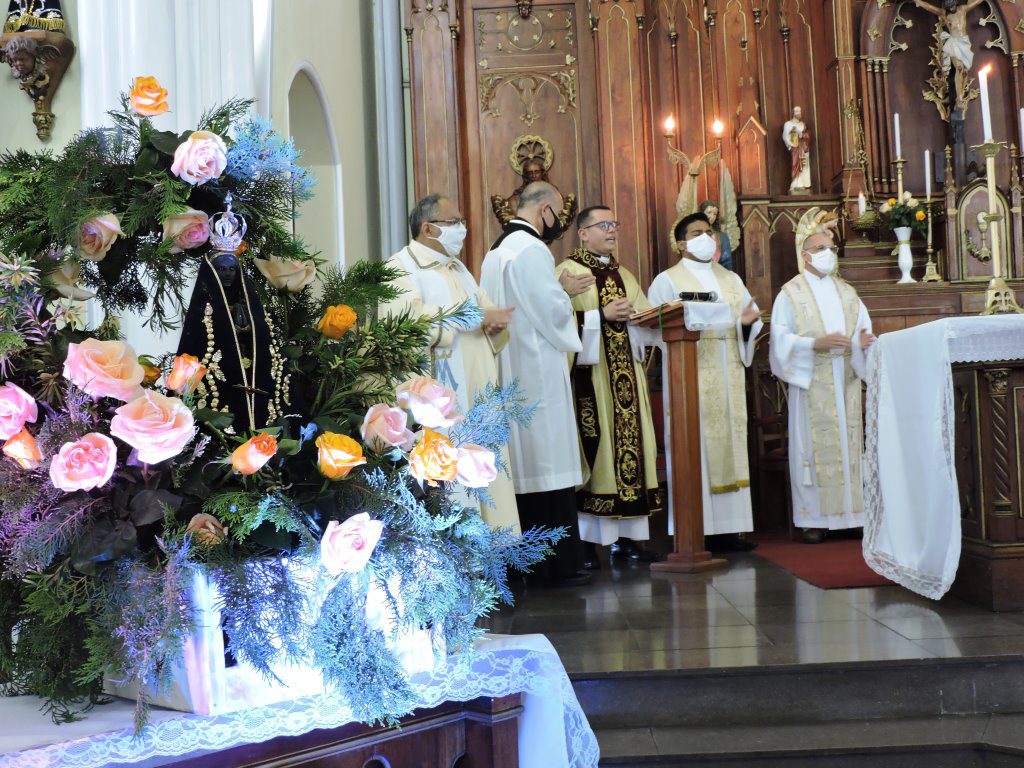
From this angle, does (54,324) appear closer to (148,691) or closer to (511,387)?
(148,691)

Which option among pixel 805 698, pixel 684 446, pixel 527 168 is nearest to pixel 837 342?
pixel 684 446

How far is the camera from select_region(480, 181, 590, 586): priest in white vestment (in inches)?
216

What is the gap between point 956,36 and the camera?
8.66 m

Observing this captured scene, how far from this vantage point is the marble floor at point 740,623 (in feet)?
12.4

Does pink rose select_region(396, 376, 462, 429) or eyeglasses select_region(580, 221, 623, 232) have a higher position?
eyeglasses select_region(580, 221, 623, 232)

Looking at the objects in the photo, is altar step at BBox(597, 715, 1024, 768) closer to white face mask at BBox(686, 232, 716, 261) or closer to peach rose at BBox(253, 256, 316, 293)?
peach rose at BBox(253, 256, 316, 293)

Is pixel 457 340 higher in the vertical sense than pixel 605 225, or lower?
lower

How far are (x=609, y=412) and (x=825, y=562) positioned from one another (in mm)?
1417

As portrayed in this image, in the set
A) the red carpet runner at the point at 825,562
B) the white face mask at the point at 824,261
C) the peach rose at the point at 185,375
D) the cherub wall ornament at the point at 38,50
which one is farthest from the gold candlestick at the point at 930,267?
the peach rose at the point at 185,375

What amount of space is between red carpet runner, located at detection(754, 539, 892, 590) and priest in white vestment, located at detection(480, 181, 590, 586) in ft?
3.77

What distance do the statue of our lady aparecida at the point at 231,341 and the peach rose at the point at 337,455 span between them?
0.17 meters

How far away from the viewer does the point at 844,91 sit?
27.8 ft

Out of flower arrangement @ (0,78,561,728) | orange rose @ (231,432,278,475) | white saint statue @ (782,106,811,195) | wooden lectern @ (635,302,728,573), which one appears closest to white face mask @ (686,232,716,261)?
wooden lectern @ (635,302,728,573)

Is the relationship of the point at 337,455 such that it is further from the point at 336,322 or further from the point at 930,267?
the point at 930,267
